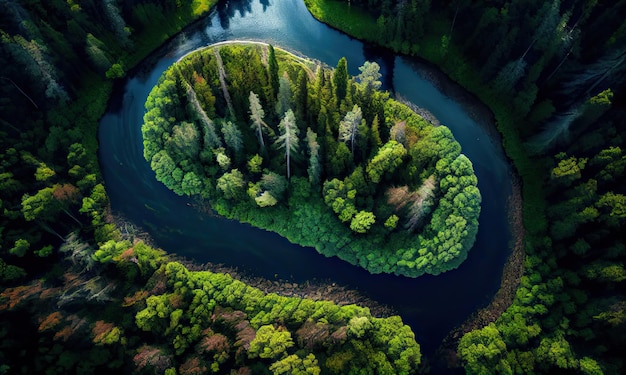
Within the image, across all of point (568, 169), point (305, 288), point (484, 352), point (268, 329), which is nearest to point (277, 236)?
point (305, 288)

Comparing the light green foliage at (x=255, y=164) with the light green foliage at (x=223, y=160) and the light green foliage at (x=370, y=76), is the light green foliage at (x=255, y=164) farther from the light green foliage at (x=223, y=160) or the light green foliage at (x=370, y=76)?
the light green foliage at (x=370, y=76)

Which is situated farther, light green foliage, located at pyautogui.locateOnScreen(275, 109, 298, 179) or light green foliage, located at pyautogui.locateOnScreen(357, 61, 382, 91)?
light green foliage, located at pyautogui.locateOnScreen(357, 61, 382, 91)

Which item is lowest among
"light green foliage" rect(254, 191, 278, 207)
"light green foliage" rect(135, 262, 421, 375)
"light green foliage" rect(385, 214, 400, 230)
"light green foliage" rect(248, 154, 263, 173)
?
"light green foliage" rect(135, 262, 421, 375)

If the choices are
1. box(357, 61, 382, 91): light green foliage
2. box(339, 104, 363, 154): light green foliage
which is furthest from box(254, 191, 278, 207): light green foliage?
box(357, 61, 382, 91): light green foliage

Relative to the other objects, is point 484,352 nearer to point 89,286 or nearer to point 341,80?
point 341,80

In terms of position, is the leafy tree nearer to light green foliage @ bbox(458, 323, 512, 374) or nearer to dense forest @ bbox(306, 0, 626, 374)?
dense forest @ bbox(306, 0, 626, 374)

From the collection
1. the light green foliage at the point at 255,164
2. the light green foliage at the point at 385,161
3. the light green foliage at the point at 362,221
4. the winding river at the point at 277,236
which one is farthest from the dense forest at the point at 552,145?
the light green foliage at the point at 255,164
